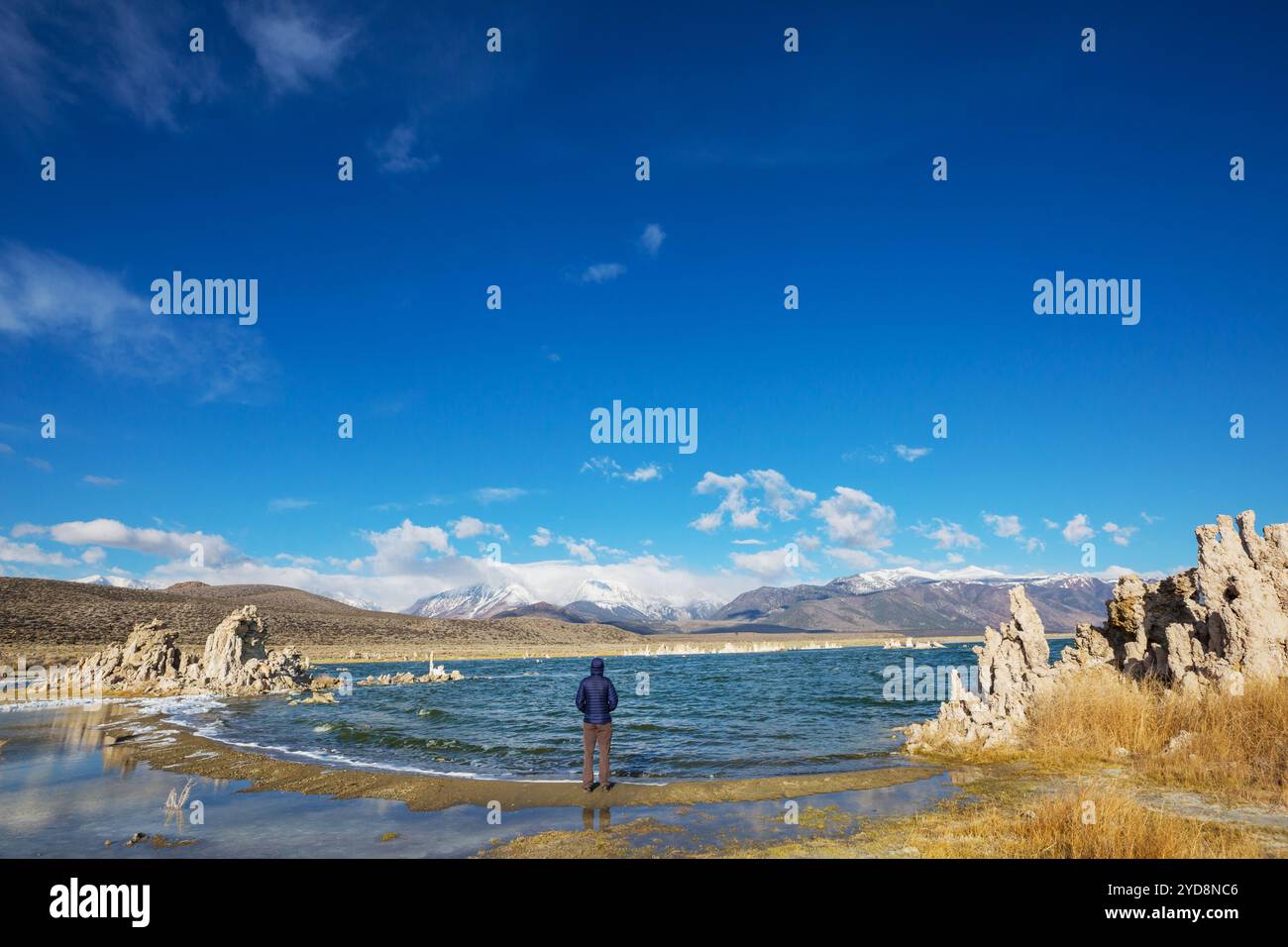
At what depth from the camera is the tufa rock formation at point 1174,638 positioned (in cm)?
1534

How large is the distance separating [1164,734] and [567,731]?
60.2 ft

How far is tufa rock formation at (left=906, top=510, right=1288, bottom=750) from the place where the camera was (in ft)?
50.3

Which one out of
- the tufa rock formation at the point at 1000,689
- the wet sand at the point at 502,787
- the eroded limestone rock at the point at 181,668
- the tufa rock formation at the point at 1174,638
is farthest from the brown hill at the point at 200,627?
the tufa rock formation at the point at 1174,638

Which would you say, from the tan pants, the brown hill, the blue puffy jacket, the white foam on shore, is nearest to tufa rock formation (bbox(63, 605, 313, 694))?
the white foam on shore

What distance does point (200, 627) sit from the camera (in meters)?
91.4

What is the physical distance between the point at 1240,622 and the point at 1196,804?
654cm

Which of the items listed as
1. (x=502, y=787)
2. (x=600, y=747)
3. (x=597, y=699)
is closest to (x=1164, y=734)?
(x=600, y=747)

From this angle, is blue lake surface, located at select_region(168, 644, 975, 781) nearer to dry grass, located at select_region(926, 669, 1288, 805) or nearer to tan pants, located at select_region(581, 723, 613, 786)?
tan pants, located at select_region(581, 723, 613, 786)

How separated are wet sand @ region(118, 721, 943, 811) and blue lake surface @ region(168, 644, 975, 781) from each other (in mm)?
1525

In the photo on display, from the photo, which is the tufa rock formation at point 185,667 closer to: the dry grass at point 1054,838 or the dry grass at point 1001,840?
the dry grass at point 1001,840

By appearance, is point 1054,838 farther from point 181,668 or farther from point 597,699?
point 181,668
